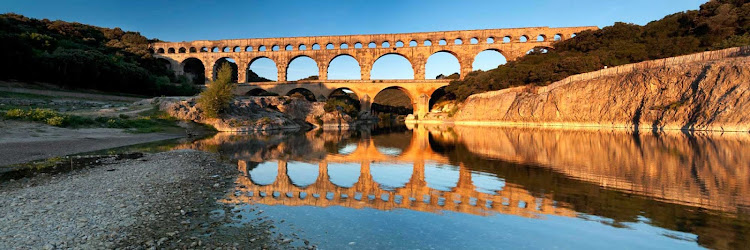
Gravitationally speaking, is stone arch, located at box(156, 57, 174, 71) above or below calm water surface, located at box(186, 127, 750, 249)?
above

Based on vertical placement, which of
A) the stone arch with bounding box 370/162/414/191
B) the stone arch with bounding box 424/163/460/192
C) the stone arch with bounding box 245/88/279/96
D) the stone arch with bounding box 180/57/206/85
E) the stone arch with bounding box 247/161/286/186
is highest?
the stone arch with bounding box 180/57/206/85

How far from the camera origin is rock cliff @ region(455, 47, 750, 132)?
2620 centimetres

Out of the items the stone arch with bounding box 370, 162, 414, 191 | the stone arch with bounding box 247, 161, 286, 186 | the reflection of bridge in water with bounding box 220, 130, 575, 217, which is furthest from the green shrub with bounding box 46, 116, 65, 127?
the stone arch with bounding box 370, 162, 414, 191

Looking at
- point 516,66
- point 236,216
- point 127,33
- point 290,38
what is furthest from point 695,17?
point 127,33

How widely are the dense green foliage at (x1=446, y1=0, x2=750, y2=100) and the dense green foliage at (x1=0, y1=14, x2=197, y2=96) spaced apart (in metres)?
49.5

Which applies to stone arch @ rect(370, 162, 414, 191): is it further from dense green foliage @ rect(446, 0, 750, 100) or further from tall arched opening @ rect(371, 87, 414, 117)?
tall arched opening @ rect(371, 87, 414, 117)

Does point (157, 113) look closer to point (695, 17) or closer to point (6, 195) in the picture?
point (6, 195)

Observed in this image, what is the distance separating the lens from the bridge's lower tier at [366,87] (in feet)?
220

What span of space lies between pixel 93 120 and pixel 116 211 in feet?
77.1

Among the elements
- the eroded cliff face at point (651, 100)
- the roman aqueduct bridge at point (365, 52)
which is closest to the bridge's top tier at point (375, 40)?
the roman aqueduct bridge at point (365, 52)

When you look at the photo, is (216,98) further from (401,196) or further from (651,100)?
(651,100)

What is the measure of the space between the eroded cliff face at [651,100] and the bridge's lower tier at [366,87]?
19.5 meters

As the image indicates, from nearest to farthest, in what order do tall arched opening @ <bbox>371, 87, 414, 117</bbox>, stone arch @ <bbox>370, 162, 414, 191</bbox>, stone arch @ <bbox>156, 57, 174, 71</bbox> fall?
stone arch @ <bbox>370, 162, 414, 191</bbox>, stone arch @ <bbox>156, 57, 174, 71</bbox>, tall arched opening @ <bbox>371, 87, 414, 117</bbox>

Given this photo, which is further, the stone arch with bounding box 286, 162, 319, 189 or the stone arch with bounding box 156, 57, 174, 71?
the stone arch with bounding box 156, 57, 174, 71
